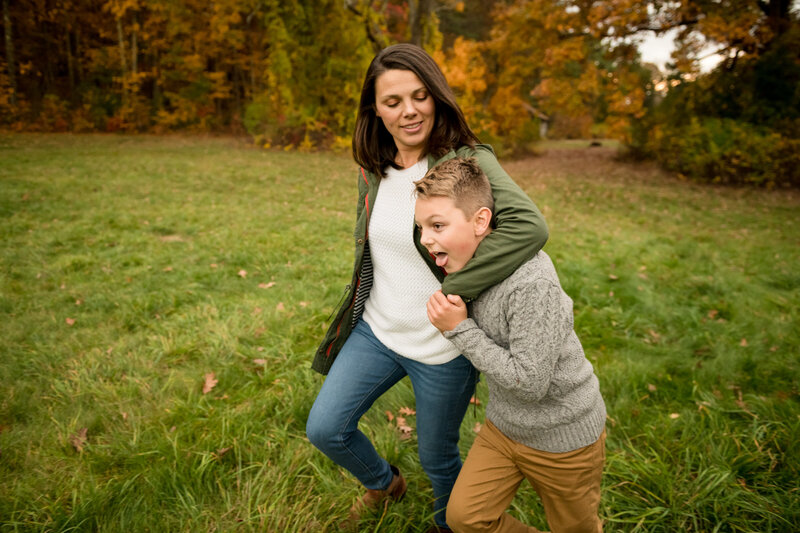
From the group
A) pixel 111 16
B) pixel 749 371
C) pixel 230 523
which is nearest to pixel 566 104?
pixel 749 371

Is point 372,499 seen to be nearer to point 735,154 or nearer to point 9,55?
point 735,154

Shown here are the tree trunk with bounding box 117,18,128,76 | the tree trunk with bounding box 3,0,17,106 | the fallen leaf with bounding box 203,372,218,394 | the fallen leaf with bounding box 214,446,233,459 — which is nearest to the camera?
the fallen leaf with bounding box 214,446,233,459

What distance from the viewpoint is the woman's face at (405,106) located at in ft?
6.03

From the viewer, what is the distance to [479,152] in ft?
5.92

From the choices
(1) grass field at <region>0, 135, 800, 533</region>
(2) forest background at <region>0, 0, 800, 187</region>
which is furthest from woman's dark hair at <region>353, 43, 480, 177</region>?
(2) forest background at <region>0, 0, 800, 187</region>

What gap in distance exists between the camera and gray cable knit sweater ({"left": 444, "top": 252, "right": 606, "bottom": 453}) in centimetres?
Result: 144

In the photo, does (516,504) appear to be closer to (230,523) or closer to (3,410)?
(230,523)

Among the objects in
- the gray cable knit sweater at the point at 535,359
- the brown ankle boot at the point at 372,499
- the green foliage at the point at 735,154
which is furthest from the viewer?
the green foliage at the point at 735,154

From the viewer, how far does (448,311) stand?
1.52m

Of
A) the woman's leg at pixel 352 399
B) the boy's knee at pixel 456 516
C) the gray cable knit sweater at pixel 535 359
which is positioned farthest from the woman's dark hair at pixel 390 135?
the boy's knee at pixel 456 516

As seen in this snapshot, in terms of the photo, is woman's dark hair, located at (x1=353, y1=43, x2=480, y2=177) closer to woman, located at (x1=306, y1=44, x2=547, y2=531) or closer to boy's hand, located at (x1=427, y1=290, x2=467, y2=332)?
woman, located at (x1=306, y1=44, x2=547, y2=531)

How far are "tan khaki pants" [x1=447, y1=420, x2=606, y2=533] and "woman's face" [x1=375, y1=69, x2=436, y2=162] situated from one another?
49.4 inches

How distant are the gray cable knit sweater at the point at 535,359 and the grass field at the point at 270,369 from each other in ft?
3.03

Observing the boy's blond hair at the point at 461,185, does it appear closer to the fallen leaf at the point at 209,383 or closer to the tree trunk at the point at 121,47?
the fallen leaf at the point at 209,383
